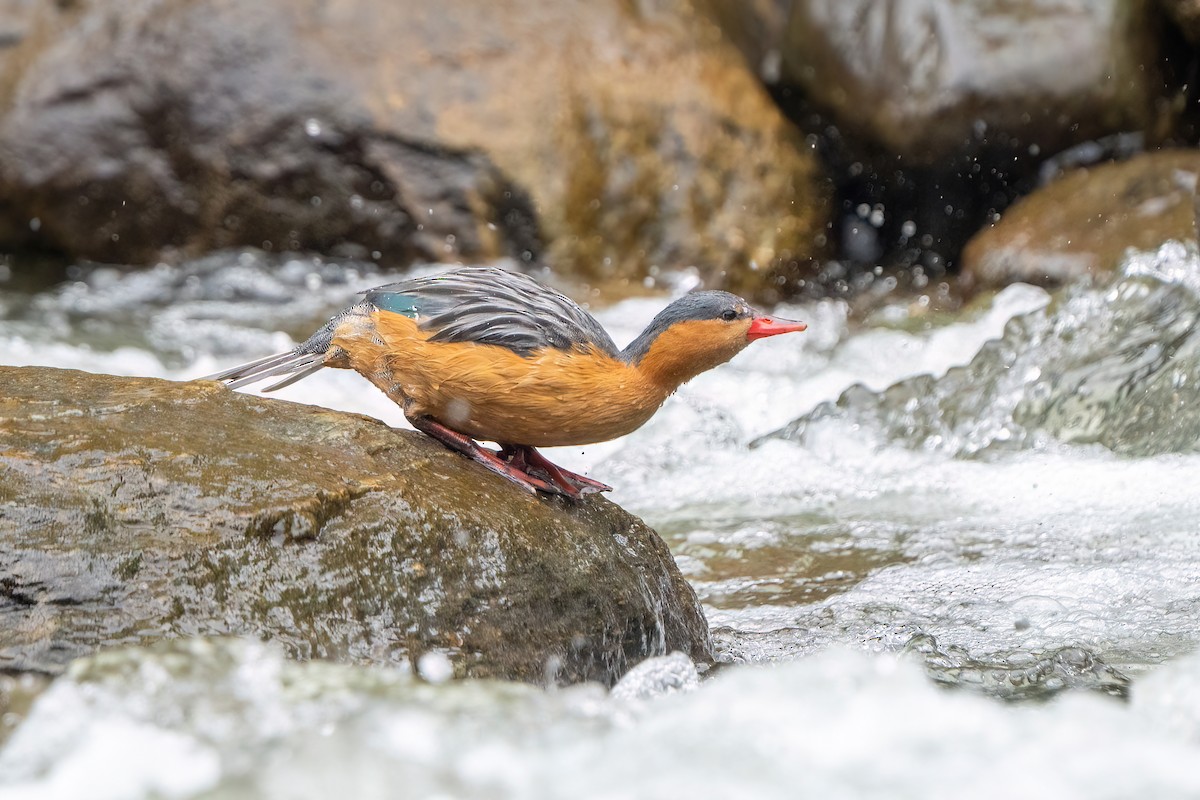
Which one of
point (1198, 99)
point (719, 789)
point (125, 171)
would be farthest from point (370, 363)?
point (1198, 99)

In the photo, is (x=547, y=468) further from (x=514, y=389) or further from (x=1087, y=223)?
(x=1087, y=223)

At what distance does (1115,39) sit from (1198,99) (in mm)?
920

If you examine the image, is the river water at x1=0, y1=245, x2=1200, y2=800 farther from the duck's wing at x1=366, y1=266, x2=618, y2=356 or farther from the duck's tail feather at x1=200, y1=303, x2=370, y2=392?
the duck's tail feather at x1=200, y1=303, x2=370, y2=392

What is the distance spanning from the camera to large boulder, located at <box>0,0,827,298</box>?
30.5 ft

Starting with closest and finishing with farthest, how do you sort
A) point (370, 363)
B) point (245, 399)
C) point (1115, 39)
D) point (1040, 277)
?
point (245, 399), point (370, 363), point (1040, 277), point (1115, 39)

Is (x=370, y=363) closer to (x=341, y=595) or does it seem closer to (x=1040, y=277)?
(x=341, y=595)

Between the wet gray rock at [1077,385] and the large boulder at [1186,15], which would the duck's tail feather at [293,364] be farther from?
the large boulder at [1186,15]

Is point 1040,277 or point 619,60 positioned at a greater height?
point 619,60

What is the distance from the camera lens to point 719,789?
2863mm

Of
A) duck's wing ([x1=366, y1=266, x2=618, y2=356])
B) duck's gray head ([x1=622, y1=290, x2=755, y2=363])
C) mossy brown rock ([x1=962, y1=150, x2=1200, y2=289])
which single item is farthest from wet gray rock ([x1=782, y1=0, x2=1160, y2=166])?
duck's wing ([x1=366, y1=266, x2=618, y2=356])

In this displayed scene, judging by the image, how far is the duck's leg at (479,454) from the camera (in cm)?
400

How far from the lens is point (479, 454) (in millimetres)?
4035

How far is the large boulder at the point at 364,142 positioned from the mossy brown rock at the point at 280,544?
18.3 ft

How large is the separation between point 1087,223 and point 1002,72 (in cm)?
132
